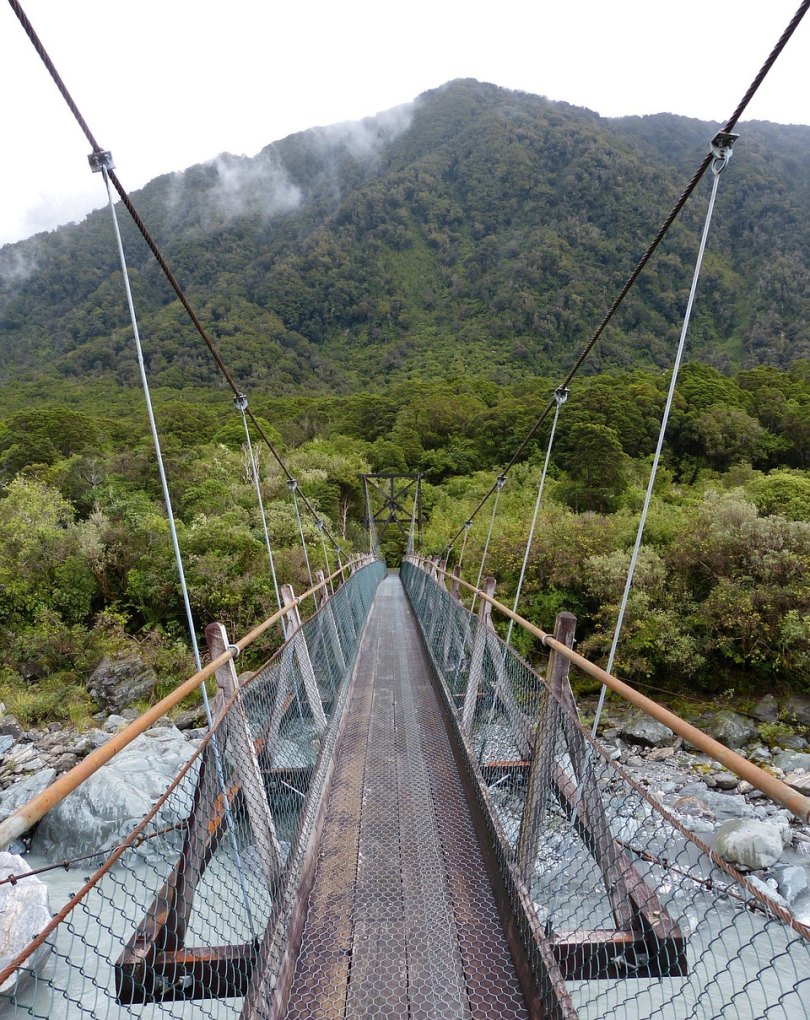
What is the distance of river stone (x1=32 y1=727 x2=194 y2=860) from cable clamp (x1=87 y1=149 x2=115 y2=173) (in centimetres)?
459

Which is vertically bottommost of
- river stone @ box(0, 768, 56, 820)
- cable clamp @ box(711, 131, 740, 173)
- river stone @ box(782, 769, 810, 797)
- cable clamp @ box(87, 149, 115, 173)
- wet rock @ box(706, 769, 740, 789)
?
river stone @ box(782, 769, 810, 797)

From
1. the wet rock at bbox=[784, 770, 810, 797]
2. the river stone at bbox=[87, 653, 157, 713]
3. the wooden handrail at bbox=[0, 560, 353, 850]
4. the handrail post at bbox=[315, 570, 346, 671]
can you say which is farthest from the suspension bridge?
the river stone at bbox=[87, 653, 157, 713]

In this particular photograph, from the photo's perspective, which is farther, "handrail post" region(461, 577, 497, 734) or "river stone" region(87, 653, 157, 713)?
"river stone" region(87, 653, 157, 713)

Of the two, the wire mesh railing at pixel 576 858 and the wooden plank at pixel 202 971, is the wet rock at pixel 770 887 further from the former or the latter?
the wooden plank at pixel 202 971

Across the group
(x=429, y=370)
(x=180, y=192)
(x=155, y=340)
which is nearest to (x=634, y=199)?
(x=429, y=370)

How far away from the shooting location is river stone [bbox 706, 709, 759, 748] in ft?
19.5

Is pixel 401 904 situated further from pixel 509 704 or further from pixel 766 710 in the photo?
pixel 766 710

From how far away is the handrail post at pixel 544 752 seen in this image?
5.47ft

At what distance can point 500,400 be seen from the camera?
28.8 meters

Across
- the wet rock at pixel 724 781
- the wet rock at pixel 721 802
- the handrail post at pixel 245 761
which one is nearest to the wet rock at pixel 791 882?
the wet rock at pixel 721 802

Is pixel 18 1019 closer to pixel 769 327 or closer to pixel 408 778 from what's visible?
pixel 408 778

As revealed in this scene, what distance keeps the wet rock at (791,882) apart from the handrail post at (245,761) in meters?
3.93

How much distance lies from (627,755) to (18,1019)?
5.31m

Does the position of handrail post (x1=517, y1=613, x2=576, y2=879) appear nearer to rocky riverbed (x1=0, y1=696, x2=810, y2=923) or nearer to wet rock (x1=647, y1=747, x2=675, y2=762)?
rocky riverbed (x1=0, y1=696, x2=810, y2=923)
